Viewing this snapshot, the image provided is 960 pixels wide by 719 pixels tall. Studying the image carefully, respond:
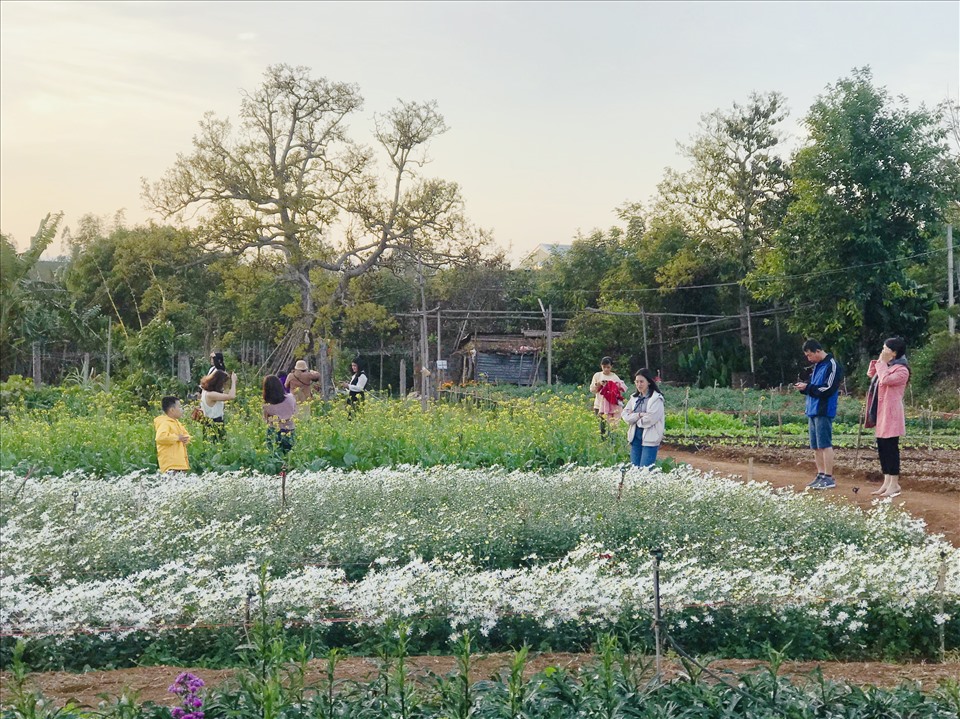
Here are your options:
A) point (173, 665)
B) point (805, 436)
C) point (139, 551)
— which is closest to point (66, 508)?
point (139, 551)

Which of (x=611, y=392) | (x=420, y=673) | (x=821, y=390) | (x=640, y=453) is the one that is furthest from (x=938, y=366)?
(x=420, y=673)

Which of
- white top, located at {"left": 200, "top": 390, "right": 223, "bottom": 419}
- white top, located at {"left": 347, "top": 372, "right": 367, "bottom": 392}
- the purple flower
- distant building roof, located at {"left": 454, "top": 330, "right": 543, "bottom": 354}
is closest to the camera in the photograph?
the purple flower

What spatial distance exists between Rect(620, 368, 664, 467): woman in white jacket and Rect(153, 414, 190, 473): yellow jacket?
4106 mm

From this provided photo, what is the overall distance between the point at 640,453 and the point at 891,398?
2.32m

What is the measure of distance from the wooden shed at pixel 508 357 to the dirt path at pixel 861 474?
48.8 ft

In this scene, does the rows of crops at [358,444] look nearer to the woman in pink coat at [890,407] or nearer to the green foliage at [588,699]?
the woman in pink coat at [890,407]

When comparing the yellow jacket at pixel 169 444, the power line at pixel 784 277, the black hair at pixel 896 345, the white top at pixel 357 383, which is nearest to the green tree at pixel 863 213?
the power line at pixel 784 277

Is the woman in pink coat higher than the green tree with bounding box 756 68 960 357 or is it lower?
lower

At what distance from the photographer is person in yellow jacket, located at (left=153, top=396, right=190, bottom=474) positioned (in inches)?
376

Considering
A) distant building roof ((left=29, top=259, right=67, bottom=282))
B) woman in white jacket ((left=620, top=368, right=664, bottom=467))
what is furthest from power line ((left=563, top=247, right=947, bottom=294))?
woman in white jacket ((left=620, top=368, right=664, bottom=467))

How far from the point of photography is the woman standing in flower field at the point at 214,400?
11.5 metres

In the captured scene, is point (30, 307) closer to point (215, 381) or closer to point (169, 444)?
point (215, 381)

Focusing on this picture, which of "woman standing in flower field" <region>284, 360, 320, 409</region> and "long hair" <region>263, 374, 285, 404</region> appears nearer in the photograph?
"long hair" <region>263, 374, 285, 404</region>

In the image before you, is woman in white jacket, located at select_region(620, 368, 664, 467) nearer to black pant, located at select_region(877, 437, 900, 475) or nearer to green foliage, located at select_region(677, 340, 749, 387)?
black pant, located at select_region(877, 437, 900, 475)
